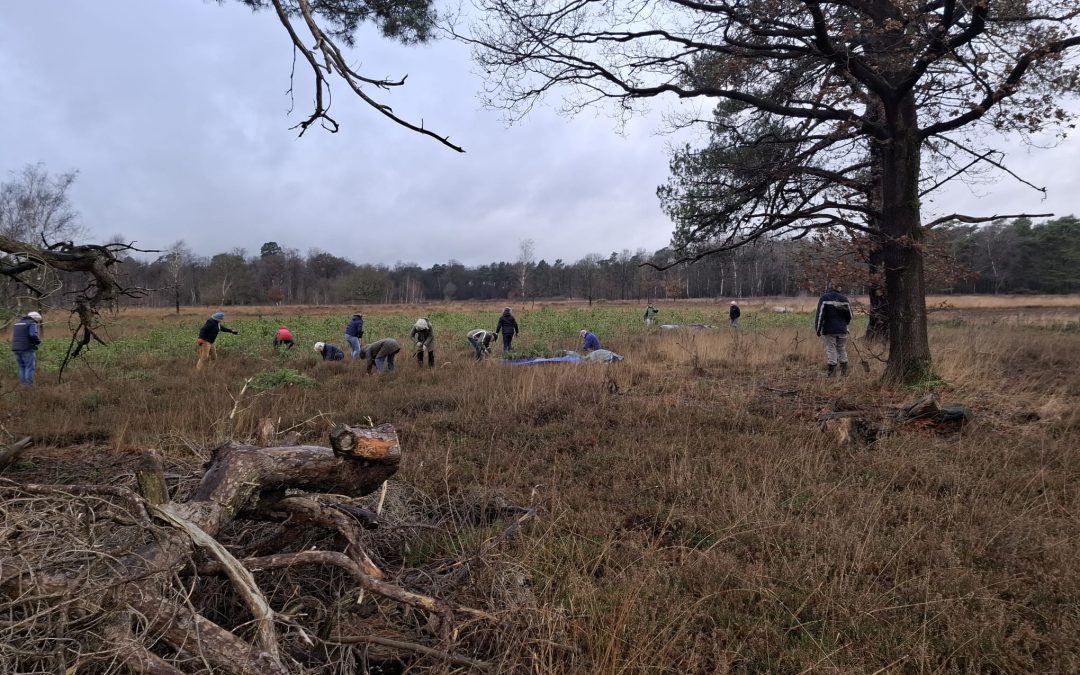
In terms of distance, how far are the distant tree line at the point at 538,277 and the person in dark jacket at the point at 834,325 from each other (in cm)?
449

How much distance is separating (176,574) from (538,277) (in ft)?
292

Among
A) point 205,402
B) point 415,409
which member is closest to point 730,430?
point 415,409

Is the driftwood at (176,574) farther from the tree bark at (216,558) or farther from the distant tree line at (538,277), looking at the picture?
the distant tree line at (538,277)

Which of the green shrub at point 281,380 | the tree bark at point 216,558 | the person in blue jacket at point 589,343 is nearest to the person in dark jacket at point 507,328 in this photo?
the person in blue jacket at point 589,343

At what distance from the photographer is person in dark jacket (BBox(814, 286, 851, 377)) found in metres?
8.20

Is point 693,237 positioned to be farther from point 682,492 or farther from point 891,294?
point 682,492

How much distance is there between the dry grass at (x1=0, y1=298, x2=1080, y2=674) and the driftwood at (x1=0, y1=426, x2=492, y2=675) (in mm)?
530

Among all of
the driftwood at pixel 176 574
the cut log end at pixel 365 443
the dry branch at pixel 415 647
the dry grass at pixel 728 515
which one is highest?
the cut log end at pixel 365 443

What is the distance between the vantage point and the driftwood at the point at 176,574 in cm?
152

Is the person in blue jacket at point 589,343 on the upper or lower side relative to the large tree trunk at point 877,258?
lower

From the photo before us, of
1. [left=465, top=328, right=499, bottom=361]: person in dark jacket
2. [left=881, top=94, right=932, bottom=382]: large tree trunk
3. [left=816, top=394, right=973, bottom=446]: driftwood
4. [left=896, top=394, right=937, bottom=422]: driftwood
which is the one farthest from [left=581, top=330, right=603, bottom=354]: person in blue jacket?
[left=896, top=394, right=937, bottom=422]: driftwood

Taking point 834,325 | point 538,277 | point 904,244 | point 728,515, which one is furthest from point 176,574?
point 538,277

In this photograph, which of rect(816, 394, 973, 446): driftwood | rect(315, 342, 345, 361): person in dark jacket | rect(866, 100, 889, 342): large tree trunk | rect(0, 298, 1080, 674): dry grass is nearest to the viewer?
rect(0, 298, 1080, 674): dry grass

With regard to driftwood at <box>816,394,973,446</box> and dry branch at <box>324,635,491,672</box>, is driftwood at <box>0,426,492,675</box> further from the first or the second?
driftwood at <box>816,394,973,446</box>
